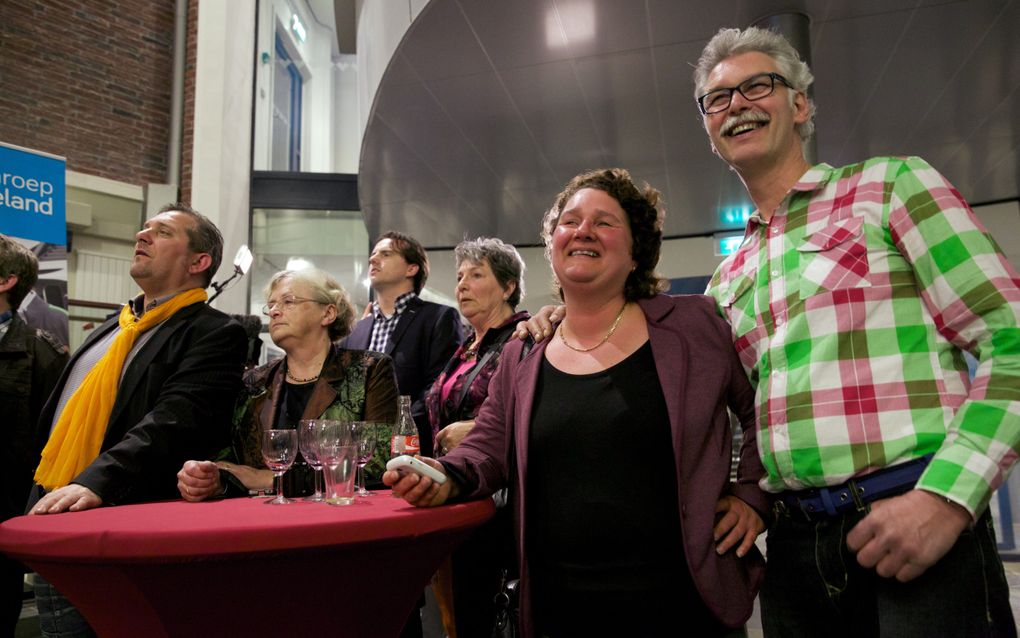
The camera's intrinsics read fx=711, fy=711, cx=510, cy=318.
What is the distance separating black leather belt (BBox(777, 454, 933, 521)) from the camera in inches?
44.4

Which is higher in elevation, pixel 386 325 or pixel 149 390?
pixel 386 325

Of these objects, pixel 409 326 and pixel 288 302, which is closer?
pixel 288 302

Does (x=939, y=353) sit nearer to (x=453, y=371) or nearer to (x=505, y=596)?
(x=505, y=596)

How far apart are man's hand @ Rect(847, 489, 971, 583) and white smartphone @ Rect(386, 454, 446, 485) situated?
0.78 m

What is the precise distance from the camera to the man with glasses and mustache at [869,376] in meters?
1.06

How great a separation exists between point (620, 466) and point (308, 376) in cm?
135

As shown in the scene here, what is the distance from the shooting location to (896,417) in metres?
1.16

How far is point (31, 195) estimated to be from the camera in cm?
588

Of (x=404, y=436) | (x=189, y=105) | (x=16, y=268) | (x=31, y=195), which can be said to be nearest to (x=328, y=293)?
(x=404, y=436)

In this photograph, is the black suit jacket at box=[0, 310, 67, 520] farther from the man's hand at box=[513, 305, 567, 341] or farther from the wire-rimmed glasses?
the man's hand at box=[513, 305, 567, 341]

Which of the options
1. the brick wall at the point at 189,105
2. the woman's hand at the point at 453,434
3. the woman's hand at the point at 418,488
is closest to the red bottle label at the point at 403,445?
the woman's hand at the point at 453,434

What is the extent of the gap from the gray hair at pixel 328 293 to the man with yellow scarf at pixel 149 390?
27 cm

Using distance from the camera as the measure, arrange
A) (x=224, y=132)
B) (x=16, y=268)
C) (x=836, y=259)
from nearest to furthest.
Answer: (x=836, y=259), (x=16, y=268), (x=224, y=132)

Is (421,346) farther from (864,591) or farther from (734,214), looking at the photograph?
(734,214)
